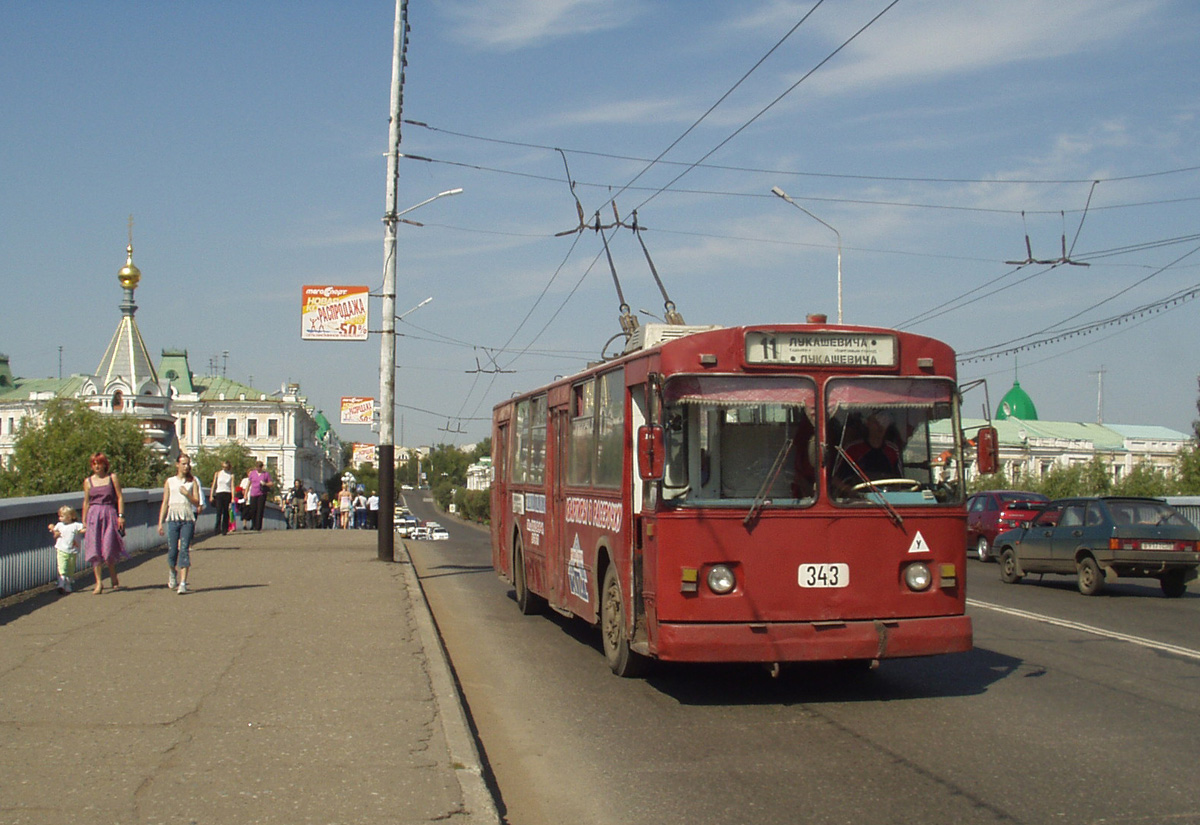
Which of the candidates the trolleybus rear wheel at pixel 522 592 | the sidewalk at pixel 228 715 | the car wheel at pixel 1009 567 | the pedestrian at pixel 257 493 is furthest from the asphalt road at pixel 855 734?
the pedestrian at pixel 257 493

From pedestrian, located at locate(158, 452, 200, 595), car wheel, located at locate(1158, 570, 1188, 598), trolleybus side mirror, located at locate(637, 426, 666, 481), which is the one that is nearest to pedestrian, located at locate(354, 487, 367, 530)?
pedestrian, located at locate(158, 452, 200, 595)

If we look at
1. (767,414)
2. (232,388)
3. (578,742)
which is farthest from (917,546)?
(232,388)

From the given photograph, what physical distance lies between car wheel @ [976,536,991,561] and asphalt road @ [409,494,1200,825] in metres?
14.2

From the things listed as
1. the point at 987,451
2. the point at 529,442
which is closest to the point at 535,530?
the point at 529,442

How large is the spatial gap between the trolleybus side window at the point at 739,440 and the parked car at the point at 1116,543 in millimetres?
11124

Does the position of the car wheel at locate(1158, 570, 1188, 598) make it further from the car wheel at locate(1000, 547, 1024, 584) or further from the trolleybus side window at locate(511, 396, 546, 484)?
the trolleybus side window at locate(511, 396, 546, 484)

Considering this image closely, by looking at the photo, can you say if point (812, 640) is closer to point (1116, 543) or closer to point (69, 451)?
point (1116, 543)

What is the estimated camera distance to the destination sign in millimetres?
8820

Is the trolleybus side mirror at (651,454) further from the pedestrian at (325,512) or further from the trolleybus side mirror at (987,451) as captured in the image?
the pedestrian at (325,512)

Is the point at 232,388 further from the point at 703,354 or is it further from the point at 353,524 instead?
the point at 703,354

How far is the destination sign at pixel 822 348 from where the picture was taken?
28.9 feet

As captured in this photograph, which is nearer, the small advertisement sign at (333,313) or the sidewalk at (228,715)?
the sidewalk at (228,715)

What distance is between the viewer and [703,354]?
8727mm

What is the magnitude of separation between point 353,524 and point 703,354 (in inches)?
1510
